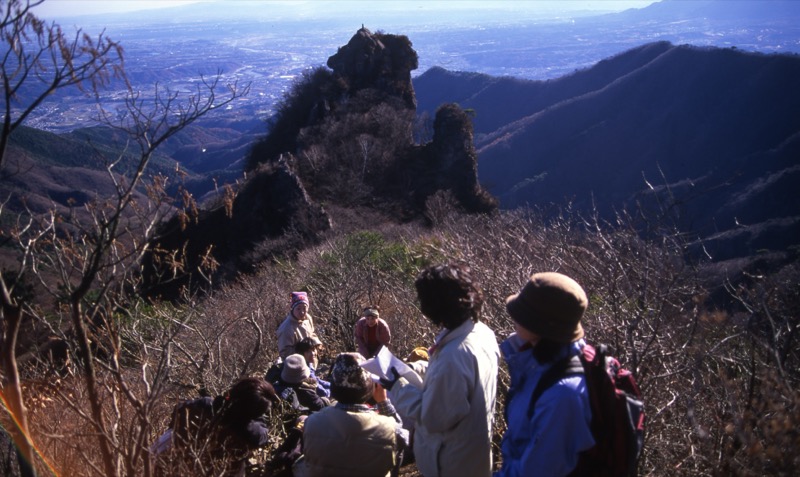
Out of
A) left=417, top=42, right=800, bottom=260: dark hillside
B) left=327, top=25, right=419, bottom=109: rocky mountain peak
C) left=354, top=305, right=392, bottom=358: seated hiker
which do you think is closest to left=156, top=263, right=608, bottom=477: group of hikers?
left=354, top=305, right=392, bottom=358: seated hiker

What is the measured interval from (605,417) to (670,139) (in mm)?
52140

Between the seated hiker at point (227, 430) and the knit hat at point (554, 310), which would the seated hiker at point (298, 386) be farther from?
the knit hat at point (554, 310)

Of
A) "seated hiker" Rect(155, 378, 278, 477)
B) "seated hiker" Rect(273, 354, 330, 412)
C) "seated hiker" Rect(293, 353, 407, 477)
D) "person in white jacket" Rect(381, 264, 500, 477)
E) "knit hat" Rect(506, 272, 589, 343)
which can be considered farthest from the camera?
"seated hiker" Rect(273, 354, 330, 412)

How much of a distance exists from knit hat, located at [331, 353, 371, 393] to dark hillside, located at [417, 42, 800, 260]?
113 ft

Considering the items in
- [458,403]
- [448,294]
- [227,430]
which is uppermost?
[448,294]

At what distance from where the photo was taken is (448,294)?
2865 millimetres

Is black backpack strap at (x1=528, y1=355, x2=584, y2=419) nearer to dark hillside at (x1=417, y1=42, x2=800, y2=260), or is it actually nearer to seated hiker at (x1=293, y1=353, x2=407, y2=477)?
seated hiker at (x1=293, y1=353, x2=407, y2=477)

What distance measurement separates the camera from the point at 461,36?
11662 cm

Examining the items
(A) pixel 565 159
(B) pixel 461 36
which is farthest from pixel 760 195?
(B) pixel 461 36

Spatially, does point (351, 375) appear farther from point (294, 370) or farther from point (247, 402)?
point (294, 370)

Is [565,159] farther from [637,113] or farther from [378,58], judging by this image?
[378,58]

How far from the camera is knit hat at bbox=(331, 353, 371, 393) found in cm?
328

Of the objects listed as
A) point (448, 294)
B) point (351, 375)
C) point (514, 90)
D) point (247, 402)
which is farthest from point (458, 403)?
point (514, 90)

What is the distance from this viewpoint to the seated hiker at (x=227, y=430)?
3.66m
